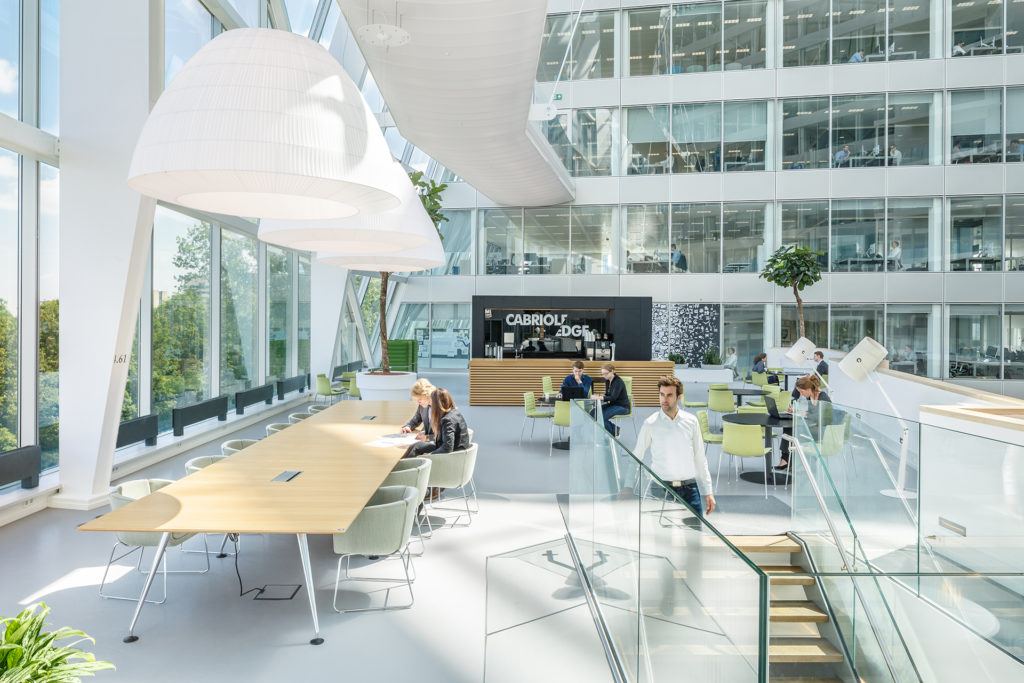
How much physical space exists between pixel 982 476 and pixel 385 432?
5.49 meters

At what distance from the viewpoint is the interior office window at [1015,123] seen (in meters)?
16.7

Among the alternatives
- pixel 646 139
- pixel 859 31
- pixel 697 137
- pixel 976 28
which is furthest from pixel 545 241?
pixel 976 28

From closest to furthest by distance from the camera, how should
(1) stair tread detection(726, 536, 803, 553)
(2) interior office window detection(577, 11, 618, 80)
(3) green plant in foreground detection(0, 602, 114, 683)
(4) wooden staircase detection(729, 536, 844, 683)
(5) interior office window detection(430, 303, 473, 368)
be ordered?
(3) green plant in foreground detection(0, 602, 114, 683) < (4) wooden staircase detection(729, 536, 844, 683) < (1) stair tread detection(726, 536, 803, 553) < (2) interior office window detection(577, 11, 618, 80) < (5) interior office window detection(430, 303, 473, 368)

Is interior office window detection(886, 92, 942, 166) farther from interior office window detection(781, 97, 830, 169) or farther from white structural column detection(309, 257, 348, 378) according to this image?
white structural column detection(309, 257, 348, 378)

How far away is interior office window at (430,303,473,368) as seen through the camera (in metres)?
20.8

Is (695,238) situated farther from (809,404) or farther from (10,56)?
(10,56)

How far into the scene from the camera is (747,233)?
18328 millimetres

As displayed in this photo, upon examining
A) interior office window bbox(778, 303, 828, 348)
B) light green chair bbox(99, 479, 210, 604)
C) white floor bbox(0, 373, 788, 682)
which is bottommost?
white floor bbox(0, 373, 788, 682)

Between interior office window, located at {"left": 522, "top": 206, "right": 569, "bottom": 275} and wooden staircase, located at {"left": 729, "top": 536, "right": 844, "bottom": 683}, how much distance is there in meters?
14.4

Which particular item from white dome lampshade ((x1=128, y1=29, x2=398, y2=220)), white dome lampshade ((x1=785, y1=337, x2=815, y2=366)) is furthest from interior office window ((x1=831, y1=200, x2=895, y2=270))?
white dome lampshade ((x1=128, y1=29, x2=398, y2=220))

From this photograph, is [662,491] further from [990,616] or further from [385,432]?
[385,432]

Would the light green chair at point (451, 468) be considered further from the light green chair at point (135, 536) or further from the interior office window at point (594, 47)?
the interior office window at point (594, 47)

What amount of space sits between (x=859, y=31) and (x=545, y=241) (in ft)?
34.2

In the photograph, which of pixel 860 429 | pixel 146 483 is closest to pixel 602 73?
pixel 860 429
